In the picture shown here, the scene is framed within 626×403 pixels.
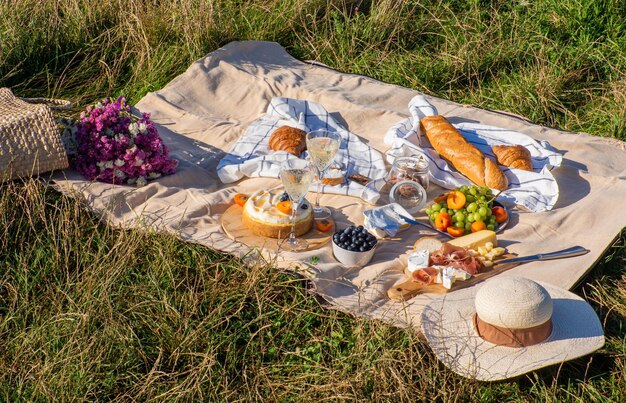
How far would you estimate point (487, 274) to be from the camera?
4.04 metres

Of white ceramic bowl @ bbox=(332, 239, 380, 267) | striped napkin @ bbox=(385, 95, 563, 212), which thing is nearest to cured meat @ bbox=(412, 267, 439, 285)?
white ceramic bowl @ bbox=(332, 239, 380, 267)

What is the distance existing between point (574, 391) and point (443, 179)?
1.95 m

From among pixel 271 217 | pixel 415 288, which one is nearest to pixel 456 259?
pixel 415 288

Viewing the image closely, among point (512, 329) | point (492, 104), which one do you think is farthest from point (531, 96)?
point (512, 329)

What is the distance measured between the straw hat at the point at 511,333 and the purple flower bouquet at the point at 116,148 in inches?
86.5

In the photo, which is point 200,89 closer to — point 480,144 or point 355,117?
point 355,117

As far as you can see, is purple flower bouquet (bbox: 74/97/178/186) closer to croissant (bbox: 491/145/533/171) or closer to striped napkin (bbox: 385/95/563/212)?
striped napkin (bbox: 385/95/563/212)

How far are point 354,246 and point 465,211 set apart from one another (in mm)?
803

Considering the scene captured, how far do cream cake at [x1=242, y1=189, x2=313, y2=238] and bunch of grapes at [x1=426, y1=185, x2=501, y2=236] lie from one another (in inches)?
30.3

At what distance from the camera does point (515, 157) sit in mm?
5023

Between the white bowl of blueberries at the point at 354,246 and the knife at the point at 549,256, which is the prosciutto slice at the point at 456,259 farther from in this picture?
the white bowl of blueberries at the point at 354,246

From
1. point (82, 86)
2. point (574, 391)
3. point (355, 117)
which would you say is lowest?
point (82, 86)

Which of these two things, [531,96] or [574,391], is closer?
[574,391]

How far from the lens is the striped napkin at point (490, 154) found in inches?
189
